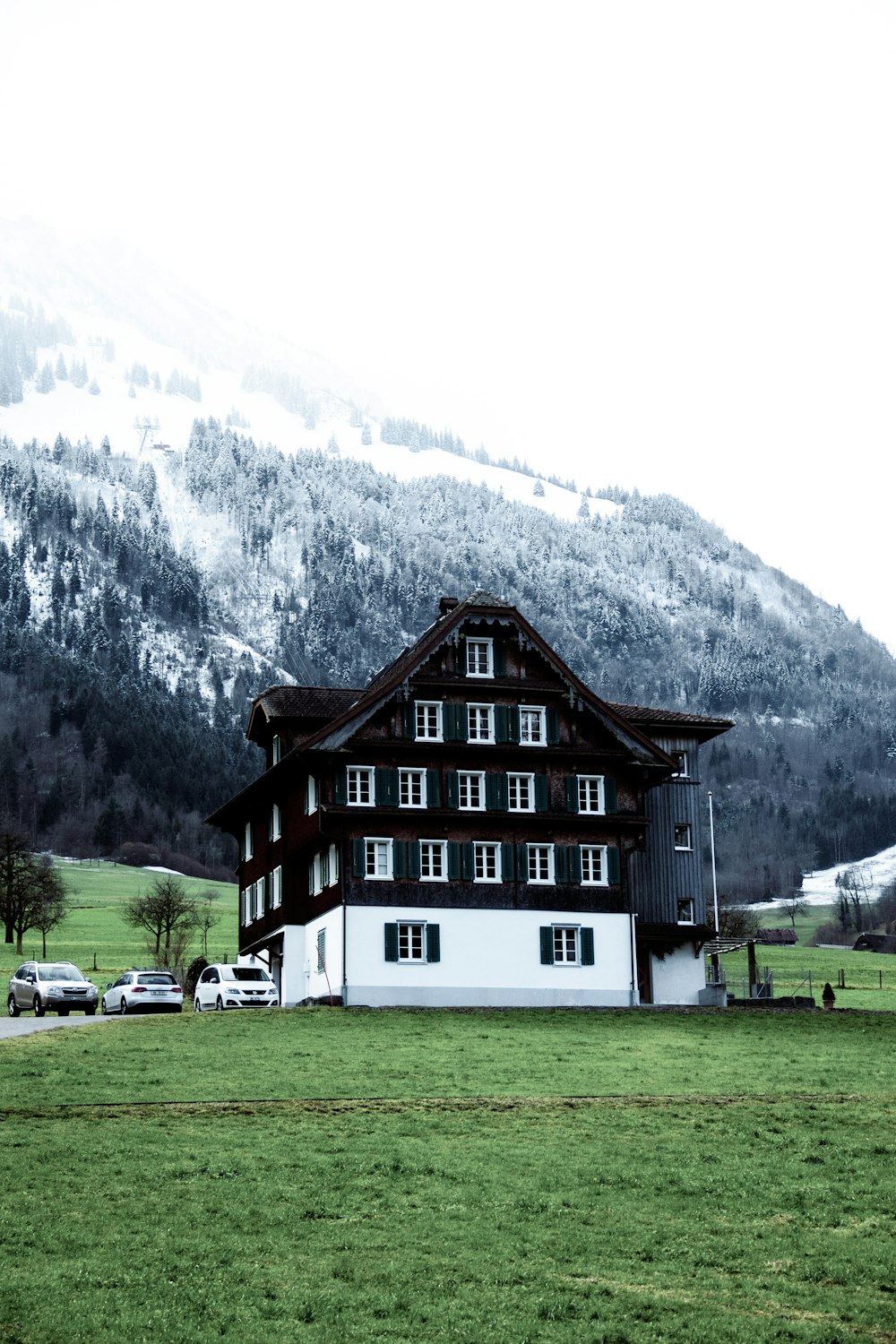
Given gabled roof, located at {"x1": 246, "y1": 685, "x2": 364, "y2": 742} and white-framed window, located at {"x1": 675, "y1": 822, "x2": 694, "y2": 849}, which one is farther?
gabled roof, located at {"x1": 246, "y1": 685, "x2": 364, "y2": 742}

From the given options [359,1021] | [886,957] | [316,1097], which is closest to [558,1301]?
[316,1097]

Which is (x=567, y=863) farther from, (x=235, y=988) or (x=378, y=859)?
(x=235, y=988)

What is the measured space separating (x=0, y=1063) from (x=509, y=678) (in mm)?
32503

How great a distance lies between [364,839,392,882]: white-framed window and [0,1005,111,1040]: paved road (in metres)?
12.1

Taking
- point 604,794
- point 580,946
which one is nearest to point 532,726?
point 604,794

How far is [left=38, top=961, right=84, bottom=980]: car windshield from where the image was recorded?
63.2 meters

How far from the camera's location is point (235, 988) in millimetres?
61312

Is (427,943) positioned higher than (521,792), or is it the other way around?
(521,792)

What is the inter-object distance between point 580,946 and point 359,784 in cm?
1003

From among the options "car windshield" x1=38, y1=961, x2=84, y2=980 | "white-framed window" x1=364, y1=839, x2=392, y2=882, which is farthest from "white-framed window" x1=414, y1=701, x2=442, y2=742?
"car windshield" x1=38, y1=961, x2=84, y2=980

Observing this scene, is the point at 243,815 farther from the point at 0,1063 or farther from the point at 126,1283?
the point at 126,1283

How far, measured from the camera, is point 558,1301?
800 inches

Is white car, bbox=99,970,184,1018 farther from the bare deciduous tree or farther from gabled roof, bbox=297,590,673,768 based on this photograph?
the bare deciduous tree

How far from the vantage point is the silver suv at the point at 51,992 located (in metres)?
62.1
